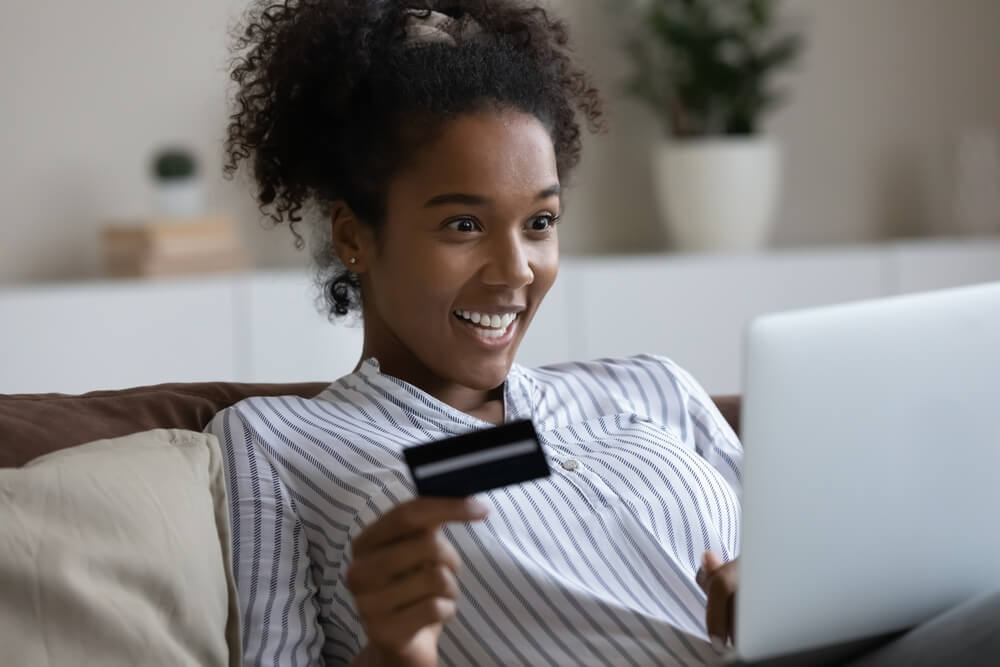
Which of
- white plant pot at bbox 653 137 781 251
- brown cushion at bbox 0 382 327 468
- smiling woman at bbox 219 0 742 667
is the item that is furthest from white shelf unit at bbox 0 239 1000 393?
smiling woman at bbox 219 0 742 667

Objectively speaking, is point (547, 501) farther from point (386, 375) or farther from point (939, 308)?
point (939, 308)

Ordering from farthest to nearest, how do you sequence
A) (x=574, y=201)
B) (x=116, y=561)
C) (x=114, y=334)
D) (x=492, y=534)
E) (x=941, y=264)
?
(x=574, y=201)
(x=941, y=264)
(x=114, y=334)
(x=492, y=534)
(x=116, y=561)

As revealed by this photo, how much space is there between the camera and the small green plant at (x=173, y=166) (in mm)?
3168

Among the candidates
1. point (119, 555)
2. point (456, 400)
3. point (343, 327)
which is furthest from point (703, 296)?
point (119, 555)

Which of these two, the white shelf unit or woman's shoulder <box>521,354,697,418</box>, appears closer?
woman's shoulder <box>521,354,697,418</box>

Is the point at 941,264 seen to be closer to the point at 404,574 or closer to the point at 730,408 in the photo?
the point at 730,408

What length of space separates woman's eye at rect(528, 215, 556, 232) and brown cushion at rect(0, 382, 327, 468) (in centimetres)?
38

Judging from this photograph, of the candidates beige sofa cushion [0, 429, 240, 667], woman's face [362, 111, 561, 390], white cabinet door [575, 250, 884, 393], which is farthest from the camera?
white cabinet door [575, 250, 884, 393]

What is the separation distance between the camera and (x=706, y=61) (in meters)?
3.52

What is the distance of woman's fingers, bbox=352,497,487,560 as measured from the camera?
94 centimetres

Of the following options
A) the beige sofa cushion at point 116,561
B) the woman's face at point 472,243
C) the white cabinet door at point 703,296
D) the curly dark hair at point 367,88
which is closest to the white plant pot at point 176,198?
the white cabinet door at point 703,296

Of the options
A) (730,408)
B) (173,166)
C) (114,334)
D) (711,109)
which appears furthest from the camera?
(711,109)

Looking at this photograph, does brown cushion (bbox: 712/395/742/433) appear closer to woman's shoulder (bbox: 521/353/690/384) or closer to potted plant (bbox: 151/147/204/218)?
woman's shoulder (bbox: 521/353/690/384)

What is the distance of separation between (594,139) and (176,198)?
4.13ft
